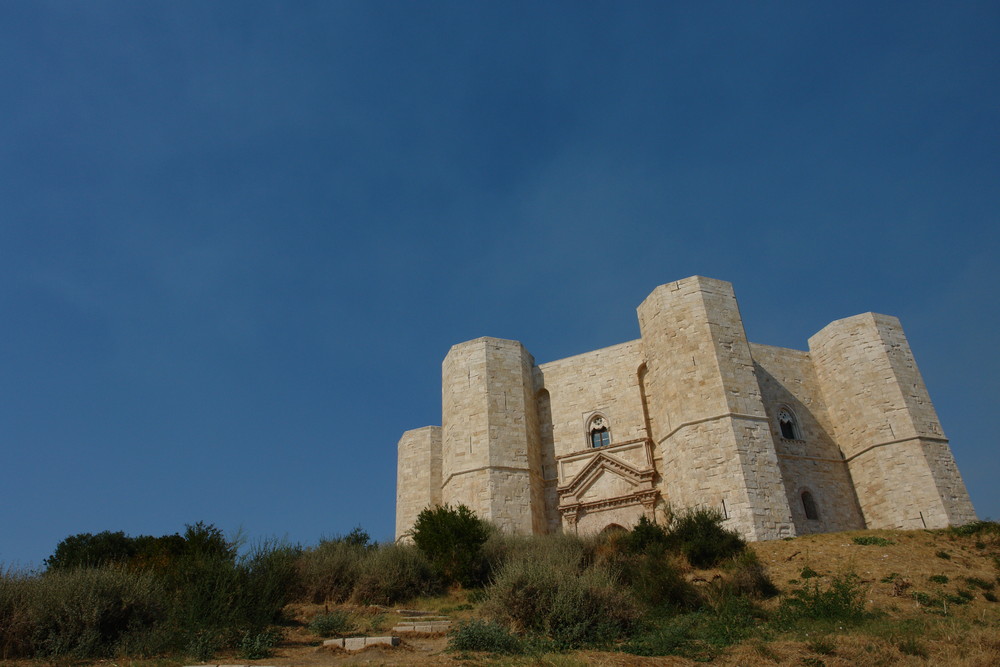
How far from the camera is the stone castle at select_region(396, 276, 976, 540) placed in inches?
627

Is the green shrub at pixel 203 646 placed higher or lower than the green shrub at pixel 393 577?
lower

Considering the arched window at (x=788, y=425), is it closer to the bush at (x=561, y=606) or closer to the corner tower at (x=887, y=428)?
the corner tower at (x=887, y=428)

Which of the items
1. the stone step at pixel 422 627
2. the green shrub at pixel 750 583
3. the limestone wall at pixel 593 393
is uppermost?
the limestone wall at pixel 593 393

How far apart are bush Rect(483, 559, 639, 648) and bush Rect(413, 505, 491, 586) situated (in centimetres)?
434

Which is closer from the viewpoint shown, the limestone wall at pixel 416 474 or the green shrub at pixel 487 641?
the green shrub at pixel 487 641

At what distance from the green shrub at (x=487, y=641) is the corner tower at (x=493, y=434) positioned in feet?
33.1

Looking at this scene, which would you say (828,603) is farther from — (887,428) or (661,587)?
(887,428)

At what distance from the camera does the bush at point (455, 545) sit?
42.2 ft

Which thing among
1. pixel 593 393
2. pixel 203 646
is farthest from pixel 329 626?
pixel 593 393

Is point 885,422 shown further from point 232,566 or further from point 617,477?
point 232,566

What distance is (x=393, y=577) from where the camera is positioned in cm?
1193

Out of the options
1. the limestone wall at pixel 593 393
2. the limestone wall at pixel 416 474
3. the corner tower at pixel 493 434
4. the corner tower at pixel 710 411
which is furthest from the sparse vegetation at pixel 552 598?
the limestone wall at pixel 416 474

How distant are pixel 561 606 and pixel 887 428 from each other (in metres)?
13.9

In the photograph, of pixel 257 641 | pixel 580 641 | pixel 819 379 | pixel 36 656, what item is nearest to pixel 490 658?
pixel 580 641
